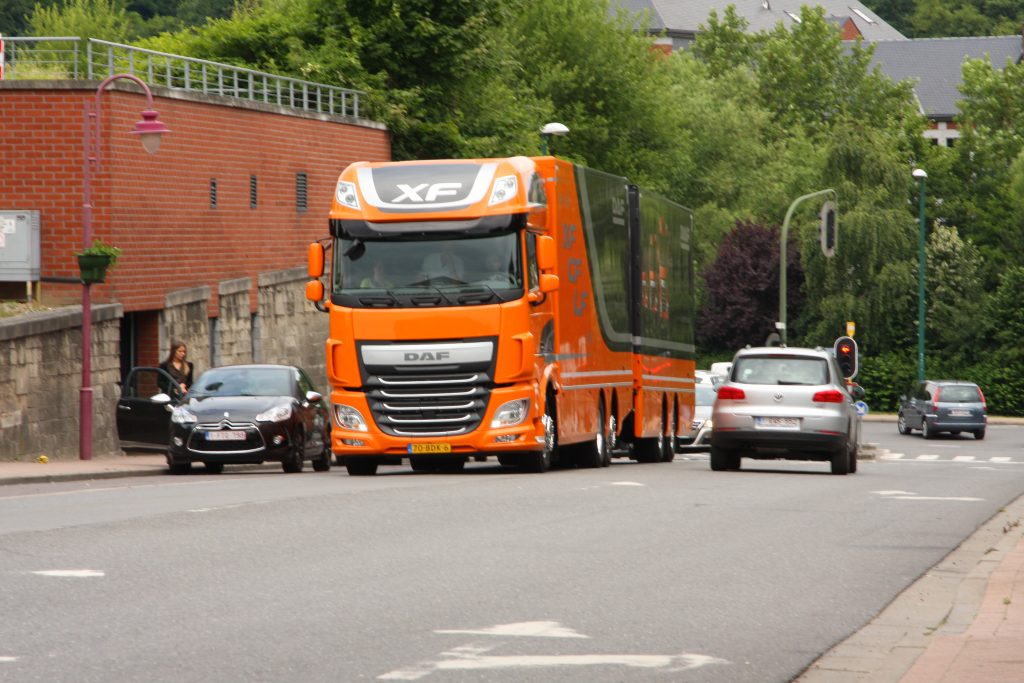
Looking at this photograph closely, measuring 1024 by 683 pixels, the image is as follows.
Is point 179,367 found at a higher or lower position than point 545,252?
lower

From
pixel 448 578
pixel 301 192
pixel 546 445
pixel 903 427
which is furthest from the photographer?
pixel 903 427

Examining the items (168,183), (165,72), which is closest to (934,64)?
(165,72)

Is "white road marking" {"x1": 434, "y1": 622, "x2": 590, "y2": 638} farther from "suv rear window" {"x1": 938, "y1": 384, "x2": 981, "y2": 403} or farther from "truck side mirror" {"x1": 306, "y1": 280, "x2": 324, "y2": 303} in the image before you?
"suv rear window" {"x1": 938, "y1": 384, "x2": 981, "y2": 403}

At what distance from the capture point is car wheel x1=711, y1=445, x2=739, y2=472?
24656 millimetres

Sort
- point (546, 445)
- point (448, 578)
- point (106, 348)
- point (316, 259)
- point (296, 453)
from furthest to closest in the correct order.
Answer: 1. point (106, 348)
2. point (296, 453)
3. point (546, 445)
4. point (316, 259)
5. point (448, 578)

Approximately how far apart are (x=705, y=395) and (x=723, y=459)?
16992 millimetres

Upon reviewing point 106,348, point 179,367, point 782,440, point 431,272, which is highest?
point 431,272

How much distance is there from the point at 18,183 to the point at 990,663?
2708cm

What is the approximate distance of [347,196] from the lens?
2159 centimetres

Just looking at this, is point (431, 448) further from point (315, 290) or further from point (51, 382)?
point (51, 382)

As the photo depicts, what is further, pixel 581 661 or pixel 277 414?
pixel 277 414

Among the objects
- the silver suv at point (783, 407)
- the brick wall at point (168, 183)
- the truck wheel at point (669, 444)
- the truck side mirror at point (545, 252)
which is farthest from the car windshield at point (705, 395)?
the truck side mirror at point (545, 252)

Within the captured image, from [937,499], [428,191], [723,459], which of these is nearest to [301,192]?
[723,459]

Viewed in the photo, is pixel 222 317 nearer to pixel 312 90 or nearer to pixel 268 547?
pixel 312 90
